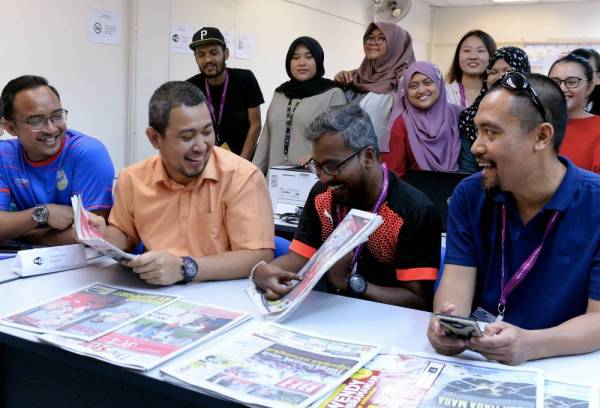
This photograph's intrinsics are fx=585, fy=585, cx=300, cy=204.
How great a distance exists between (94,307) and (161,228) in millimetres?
517

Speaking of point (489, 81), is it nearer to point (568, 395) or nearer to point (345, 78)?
point (345, 78)

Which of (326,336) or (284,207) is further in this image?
(284,207)

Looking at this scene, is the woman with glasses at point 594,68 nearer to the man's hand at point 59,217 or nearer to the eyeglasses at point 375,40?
the eyeglasses at point 375,40

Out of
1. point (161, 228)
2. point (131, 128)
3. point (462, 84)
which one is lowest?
point (161, 228)

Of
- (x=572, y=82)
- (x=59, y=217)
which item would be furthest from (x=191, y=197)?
(x=572, y=82)

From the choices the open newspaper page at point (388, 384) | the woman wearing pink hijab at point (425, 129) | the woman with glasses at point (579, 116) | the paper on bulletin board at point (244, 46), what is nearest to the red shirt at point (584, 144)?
the woman with glasses at point (579, 116)

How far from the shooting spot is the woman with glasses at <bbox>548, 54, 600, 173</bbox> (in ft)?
8.24

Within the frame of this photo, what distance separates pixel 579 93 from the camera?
2650 mm

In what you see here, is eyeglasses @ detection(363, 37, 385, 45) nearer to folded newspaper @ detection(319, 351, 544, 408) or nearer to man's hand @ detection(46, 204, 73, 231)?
man's hand @ detection(46, 204, 73, 231)

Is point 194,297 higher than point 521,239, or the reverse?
point 521,239

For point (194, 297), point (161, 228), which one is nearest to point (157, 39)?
point (161, 228)

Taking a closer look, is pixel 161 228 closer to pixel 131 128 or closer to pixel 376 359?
pixel 376 359

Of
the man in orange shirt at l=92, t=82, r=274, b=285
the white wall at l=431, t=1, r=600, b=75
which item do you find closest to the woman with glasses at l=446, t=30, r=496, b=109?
the man in orange shirt at l=92, t=82, r=274, b=285

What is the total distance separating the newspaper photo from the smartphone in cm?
6
